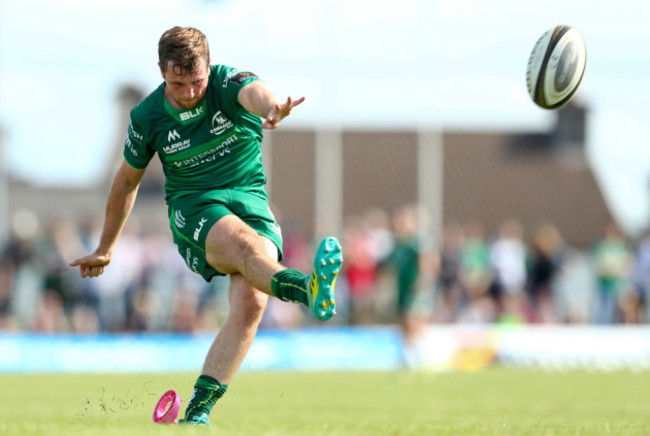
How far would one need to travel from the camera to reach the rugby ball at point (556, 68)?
8.42m

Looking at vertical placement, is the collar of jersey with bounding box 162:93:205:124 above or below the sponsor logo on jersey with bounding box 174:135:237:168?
above

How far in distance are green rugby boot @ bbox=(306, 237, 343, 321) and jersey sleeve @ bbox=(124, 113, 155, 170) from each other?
1.58 m

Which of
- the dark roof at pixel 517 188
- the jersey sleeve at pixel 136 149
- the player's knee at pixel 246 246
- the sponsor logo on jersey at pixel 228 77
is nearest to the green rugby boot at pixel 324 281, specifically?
the player's knee at pixel 246 246

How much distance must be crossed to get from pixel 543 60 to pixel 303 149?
41.8 metres

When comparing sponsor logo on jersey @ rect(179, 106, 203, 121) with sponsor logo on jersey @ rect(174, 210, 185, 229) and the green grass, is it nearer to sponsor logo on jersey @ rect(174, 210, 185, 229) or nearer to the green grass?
sponsor logo on jersey @ rect(174, 210, 185, 229)

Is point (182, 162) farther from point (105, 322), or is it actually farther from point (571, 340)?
point (571, 340)

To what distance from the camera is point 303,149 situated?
50188mm

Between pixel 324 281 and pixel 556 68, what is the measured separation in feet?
9.34

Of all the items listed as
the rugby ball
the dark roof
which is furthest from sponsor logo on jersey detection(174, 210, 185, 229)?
the dark roof

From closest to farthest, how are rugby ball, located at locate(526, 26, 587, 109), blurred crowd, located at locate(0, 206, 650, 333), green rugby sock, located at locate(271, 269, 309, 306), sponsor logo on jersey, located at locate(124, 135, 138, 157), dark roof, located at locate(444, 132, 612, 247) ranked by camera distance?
green rugby sock, located at locate(271, 269, 309, 306)
sponsor logo on jersey, located at locate(124, 135, 138, 157)
rugby ball, located at locate(526, 26, 587, 109)
blurred crowd, located at locate(0, 206, 650, 333)
dark roof, located at locate(444, 132, 612, 247)

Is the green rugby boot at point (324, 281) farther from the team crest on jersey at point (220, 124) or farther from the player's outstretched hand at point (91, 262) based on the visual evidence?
the player's outstretched hand at point (91, 262)

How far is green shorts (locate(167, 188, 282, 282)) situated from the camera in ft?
24.1

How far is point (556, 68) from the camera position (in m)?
8.42

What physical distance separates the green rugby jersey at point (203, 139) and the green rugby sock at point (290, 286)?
0.87m
